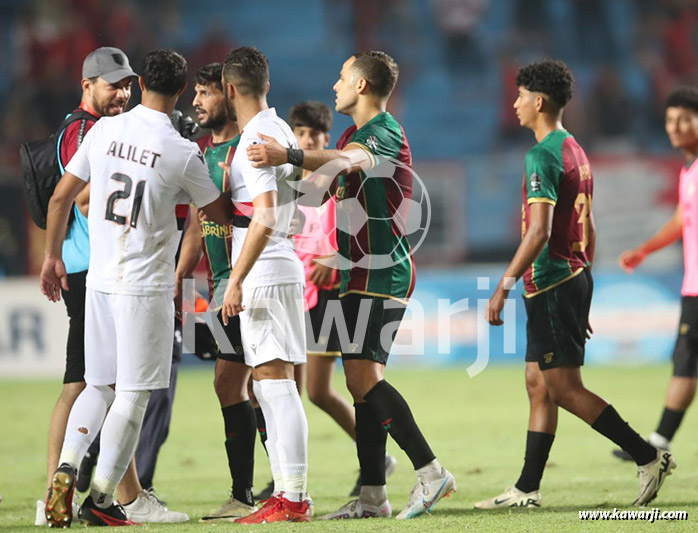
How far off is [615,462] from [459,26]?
1505cm

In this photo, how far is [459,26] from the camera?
819 inches

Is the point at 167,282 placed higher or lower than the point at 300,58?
lower

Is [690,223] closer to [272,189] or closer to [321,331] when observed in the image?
[321,331]

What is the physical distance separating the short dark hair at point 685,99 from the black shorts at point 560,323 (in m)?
2.34

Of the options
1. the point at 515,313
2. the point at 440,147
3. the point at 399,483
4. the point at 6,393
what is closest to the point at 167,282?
the point at 399,483

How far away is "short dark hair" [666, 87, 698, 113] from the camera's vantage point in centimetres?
716

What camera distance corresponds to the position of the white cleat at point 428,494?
4910 mm

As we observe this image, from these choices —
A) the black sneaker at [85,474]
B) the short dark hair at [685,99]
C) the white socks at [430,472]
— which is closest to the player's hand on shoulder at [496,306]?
the white socks at [430,472]

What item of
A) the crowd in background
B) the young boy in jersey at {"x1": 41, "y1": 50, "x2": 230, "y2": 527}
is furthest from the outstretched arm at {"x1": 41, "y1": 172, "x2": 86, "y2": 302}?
the crowd in background

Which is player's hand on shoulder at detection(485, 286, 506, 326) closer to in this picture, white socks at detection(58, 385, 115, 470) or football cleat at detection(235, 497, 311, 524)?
football cleat at detection(235, 497, 311, 524)

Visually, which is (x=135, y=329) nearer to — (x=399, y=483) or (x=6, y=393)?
(x=399, y=483)

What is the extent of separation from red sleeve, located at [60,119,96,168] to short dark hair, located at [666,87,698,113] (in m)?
4.17

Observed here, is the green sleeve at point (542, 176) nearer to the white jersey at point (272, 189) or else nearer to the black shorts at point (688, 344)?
the white jersey at point (272, 189)

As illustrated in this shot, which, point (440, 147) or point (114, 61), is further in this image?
point (440, 147)
